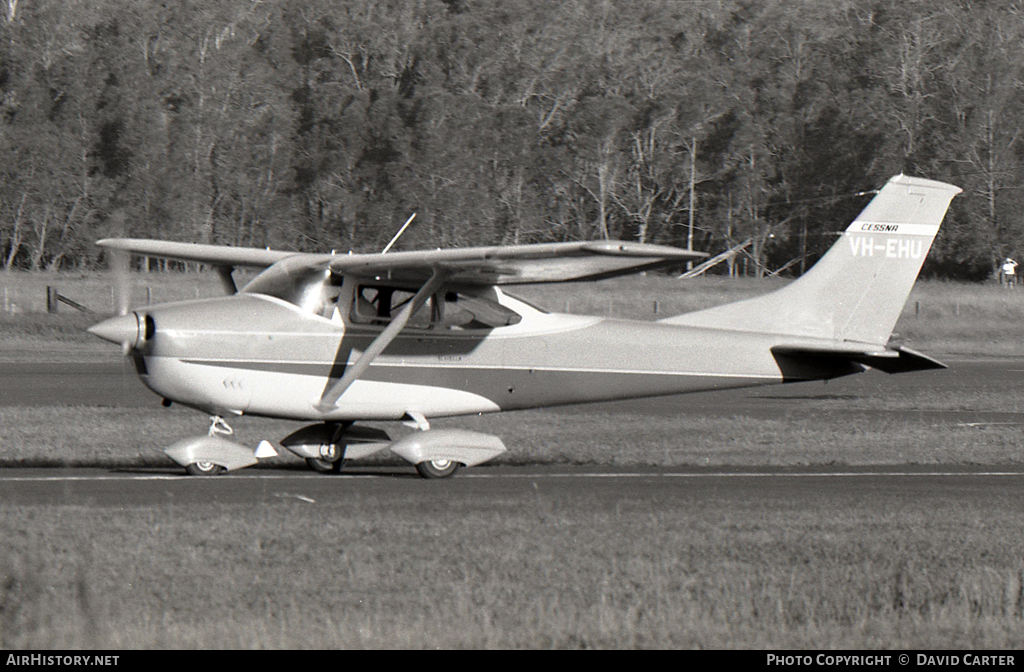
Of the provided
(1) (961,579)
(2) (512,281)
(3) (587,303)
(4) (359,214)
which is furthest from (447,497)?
(4) (359,214)

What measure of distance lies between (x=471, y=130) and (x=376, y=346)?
5001cm

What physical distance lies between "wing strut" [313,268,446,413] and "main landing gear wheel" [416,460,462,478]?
3.27 ft

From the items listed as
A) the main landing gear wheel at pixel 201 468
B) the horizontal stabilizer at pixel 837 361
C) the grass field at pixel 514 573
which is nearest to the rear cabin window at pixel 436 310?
the grass field at pixel 514 573

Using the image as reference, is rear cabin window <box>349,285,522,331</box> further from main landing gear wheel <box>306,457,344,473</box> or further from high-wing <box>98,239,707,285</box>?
main landing gear wheel <box>306,457,344,473</box>

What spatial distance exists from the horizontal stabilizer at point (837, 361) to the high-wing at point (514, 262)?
2565 millimetres

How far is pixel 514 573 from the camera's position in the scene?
7.81 metres

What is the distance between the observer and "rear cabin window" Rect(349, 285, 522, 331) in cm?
1308

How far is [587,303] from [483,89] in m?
18.9

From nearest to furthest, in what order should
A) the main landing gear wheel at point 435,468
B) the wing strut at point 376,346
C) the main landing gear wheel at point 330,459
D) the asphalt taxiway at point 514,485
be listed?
the asphalt taxiway at point 514,485
the wing strut at point 376,346
the main landing gear wheel at point 435,468
the main landing gear wheel at point 330,459

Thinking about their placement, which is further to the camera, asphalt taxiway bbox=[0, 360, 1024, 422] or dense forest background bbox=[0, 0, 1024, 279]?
dense forest background bbox=[0, 0, 1024, 279]

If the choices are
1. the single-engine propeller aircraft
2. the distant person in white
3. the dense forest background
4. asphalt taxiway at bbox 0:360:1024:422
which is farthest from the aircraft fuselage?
the distant person in white

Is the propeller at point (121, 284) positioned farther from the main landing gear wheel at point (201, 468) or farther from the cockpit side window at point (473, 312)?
→ the cockpit side window at point (473, 312)

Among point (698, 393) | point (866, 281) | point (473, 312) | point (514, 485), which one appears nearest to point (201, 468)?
point (514, 485)

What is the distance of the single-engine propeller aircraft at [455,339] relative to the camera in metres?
12.4
